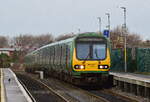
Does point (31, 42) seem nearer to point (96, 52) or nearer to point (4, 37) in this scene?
point (4, 37)

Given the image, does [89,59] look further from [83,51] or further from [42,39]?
[42,39]

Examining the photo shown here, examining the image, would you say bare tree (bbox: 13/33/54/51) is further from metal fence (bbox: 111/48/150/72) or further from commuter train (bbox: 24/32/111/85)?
commuter train (bbox: 24/32/111/85)

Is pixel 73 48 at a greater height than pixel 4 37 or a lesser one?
lesser

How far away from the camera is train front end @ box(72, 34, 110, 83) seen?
878 inches

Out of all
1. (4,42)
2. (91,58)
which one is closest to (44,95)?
(91,58)

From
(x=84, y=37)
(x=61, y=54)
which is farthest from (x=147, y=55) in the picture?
(x=84, y=37)

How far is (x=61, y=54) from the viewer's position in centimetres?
2770

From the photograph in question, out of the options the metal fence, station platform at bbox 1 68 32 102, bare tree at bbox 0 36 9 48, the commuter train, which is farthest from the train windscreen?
bare tree at bbox 0 36 9 48

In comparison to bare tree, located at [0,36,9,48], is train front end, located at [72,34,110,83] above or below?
below

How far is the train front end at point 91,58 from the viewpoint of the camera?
22297 mm

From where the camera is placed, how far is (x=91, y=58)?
2245 centimetres

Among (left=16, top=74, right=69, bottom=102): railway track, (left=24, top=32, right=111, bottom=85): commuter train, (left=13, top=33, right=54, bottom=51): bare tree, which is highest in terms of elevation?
(left=13, top=33, right=54, bottom=51): bare tree

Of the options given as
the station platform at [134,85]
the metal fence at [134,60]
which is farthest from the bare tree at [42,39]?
the station platform at [134,85]

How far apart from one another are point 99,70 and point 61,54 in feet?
19.5
